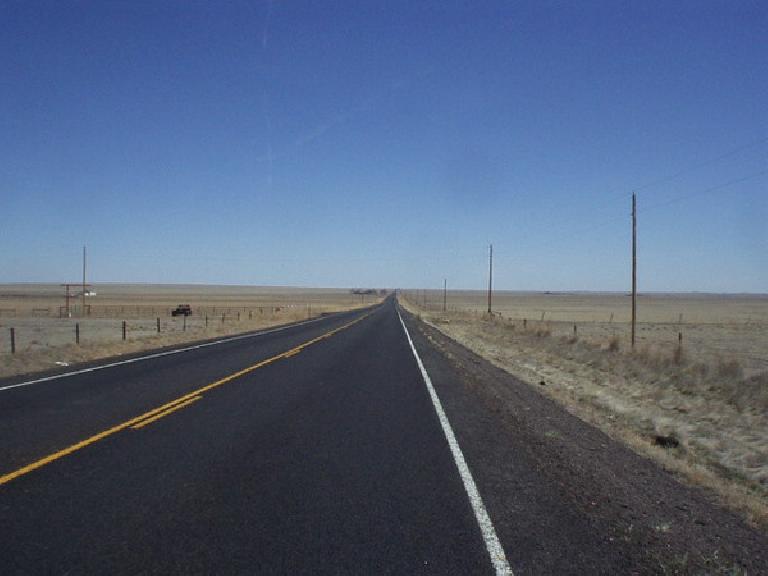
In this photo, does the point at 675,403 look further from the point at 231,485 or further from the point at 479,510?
the point at 231,485

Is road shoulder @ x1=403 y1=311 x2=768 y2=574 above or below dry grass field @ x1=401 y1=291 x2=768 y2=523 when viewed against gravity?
above

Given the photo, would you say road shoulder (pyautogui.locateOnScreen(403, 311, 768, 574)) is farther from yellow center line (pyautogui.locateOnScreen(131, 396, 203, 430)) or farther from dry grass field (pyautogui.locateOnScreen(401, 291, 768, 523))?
yellow center line (pyautogui.locateOnScreen(131, 396, 203, 430))

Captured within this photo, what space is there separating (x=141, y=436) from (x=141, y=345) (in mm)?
17938

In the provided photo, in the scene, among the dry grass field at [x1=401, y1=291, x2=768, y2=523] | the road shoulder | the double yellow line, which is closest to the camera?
the road shoulder

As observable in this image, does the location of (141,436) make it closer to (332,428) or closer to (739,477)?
(332,428)

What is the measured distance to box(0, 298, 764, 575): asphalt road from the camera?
450 centimetres

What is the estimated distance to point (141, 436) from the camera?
8.33 m

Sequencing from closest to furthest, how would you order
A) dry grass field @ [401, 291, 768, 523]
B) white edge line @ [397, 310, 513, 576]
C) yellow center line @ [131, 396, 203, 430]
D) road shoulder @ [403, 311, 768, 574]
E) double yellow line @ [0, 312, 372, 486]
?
1. white edge line @ [397, 310, 513, 576]
2. road shoulder @ [403, 311, 768, 574]
3. double yellow line @ [0, 312, 372, 486]
4. dry grass field @ [401, 291, 768, 523]
5. yellow center line @ [131, 396, 203, 430]

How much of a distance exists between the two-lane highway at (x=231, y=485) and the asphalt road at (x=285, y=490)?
2cm

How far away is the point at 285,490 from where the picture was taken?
6078 millimetres

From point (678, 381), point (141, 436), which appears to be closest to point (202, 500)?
point (141, 436)

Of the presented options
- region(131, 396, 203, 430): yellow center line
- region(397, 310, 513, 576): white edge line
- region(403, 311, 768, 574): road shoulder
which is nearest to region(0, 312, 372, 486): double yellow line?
region(131, 396, 203, 430): yellow center line

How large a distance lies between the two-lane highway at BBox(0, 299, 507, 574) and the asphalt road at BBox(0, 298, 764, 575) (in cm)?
2

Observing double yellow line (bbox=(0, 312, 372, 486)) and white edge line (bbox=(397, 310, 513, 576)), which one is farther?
double yellow line (bbox=(0, 312, 372, 486))
